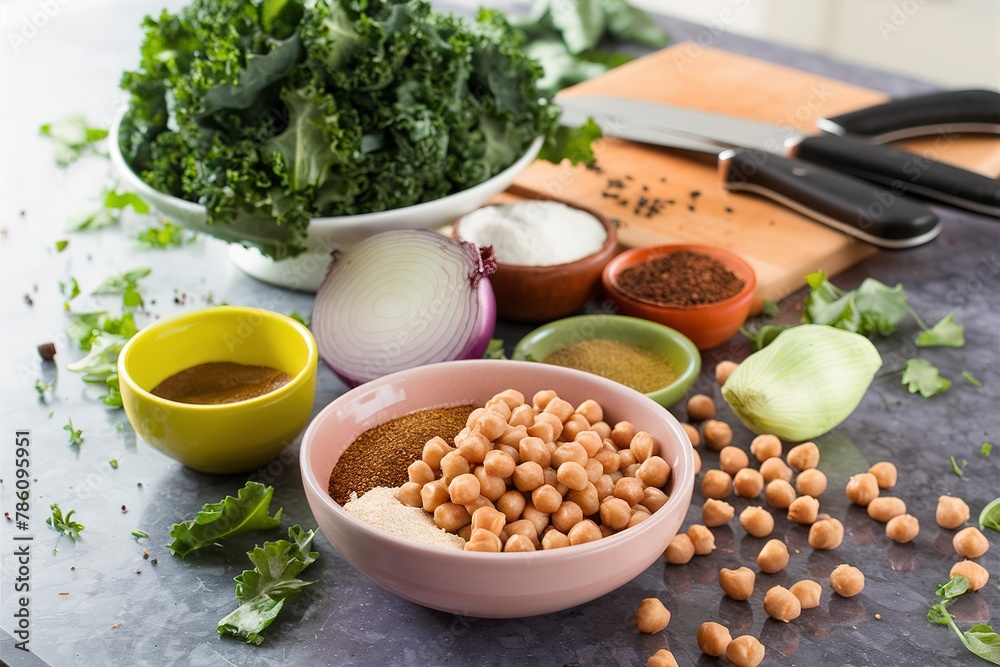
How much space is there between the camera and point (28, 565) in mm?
1225

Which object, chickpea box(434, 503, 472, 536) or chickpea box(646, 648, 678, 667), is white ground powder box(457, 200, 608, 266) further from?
chickpea box(646, 648, 678, 667)

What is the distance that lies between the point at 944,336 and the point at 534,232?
706mm

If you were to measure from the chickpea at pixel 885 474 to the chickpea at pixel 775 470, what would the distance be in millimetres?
116

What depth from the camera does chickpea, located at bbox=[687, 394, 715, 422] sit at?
58.9 inches

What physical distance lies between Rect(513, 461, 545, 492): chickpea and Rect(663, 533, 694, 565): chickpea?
0.64 feet

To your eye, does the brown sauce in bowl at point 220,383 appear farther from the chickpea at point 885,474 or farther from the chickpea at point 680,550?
the chickpea at point 885,474

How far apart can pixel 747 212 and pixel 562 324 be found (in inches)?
23.9

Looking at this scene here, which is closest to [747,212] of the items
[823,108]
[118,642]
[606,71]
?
[823,108]

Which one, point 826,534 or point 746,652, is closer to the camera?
point 746,652

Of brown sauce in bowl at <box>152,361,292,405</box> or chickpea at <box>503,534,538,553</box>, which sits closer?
chickpea at <box>503,534,538,553</box>

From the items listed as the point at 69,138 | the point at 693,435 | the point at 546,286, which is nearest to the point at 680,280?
the point at 546,286

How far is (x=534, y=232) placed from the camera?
1695 millimetres

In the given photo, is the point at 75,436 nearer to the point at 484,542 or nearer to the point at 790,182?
the point at 484,542

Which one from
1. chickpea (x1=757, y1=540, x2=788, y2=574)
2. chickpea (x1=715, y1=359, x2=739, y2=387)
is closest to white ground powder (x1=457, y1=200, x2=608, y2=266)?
chickpea (x1=715, y1=359, x2=739, y2=387)
